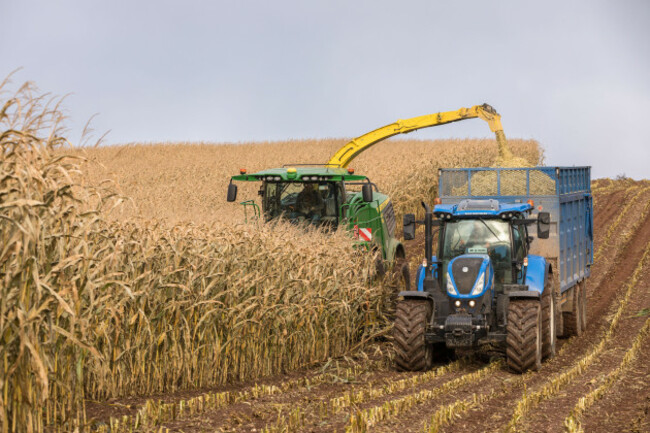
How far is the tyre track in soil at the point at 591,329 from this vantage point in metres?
7.91

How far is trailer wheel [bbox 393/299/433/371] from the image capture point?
32.7 ft

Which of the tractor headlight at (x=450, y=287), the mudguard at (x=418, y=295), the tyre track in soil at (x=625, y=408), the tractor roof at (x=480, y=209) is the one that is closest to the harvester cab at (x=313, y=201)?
the tractor roof at (x=480, y=209)

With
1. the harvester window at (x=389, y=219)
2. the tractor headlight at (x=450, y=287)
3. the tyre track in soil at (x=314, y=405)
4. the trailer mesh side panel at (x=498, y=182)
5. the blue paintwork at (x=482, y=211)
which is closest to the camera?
the tyre track in soil at (x=314, y=405)

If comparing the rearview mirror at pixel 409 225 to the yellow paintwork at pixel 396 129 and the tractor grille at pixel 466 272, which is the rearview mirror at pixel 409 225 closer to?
the tractor grille at pixel 466 272

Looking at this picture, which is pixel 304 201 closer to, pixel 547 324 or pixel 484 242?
pixel 484 242

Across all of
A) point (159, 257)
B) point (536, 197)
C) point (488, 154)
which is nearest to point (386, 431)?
point (159, 257)

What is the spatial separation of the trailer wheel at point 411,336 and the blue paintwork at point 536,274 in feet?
5.22

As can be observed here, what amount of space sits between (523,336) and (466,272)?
1.03 meters

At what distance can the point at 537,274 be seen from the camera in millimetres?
10930

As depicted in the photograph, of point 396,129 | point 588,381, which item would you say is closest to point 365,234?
point 588,381

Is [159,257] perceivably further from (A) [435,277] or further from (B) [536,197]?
(B) [536,197]

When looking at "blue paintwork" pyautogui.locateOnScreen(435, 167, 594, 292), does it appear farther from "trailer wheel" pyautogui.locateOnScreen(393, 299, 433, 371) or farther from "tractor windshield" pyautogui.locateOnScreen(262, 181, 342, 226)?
"trailer wheel" pyautogui.locateOnScreen(393, 299, 433, 371)

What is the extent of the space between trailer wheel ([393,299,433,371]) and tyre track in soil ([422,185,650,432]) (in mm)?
1237

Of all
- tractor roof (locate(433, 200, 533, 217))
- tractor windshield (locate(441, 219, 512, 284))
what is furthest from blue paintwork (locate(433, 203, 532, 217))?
tractor windshield (locate(441, 219, 512, 284))
